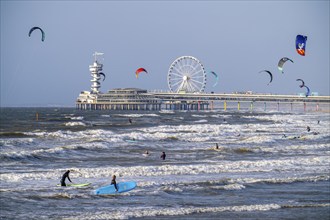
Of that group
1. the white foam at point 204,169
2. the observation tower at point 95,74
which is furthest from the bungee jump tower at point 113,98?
the white foam at point 204,169

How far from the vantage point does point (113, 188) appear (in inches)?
849

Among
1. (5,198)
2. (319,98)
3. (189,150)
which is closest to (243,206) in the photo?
(5,198)

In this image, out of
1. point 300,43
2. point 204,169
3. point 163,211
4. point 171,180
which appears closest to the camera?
point 163,211

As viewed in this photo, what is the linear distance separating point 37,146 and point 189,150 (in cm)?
893

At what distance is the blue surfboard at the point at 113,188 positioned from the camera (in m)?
21.3

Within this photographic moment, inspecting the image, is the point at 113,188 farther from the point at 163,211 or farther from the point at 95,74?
the point at 95,74

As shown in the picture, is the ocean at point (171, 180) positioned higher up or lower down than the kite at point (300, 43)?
lower down

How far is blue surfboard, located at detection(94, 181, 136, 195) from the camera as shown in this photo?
21.3 m

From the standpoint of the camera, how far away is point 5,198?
20328 mm

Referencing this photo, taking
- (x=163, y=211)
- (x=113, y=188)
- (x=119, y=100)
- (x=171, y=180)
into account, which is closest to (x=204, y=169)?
(x=171, y=180)

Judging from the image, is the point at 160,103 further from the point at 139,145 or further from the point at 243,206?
the point at 243,206

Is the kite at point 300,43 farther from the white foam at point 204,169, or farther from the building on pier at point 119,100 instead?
the building on pier at point 119,100

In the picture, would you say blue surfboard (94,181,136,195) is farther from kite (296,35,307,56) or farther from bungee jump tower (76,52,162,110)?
bungee jump tower (76,52,162,110)

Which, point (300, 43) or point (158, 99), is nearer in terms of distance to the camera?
point (300, 43)
